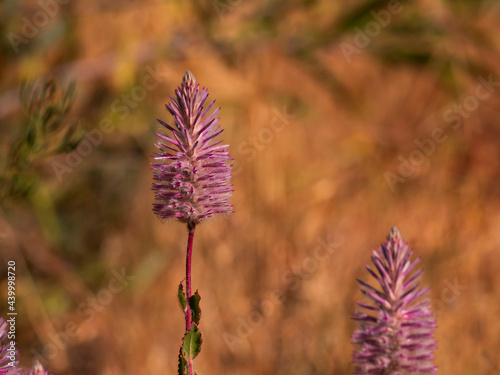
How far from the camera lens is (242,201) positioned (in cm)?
303

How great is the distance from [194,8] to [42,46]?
2.07 feet

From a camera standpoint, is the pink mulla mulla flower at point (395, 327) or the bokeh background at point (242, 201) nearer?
the pink mulla mulla flower at point (395, 327)

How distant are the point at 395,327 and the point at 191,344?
8.5 inches

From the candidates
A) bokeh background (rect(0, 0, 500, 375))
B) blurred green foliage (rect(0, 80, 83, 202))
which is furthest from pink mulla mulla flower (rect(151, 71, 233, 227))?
bokeh background (rect(0, 0, 500, 375))

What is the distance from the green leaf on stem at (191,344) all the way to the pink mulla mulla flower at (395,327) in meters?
0.17

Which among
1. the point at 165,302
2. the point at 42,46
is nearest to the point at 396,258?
the point at 165,302

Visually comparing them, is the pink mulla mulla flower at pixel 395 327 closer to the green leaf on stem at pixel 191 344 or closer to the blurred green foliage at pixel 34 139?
the green leaf on stem at pixel 191 344

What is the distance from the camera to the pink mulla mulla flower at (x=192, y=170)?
0.76 meters

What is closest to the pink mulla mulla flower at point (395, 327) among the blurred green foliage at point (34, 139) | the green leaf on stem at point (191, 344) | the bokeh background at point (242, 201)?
the green leaf on stem at point (191, 344)

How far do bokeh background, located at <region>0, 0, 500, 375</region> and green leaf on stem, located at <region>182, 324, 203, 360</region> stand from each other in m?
1.57

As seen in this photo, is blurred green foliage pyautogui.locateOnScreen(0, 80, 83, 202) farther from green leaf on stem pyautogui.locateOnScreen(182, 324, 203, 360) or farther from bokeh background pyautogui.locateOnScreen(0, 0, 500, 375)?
bokeh background pyautogui.locateOnScreen(0, 0, 500, 375)

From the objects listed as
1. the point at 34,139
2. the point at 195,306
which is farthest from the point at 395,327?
the point at 34,139

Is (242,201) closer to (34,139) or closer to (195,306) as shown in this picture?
(34,139)

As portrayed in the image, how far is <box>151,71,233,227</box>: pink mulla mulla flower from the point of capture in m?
0.76
